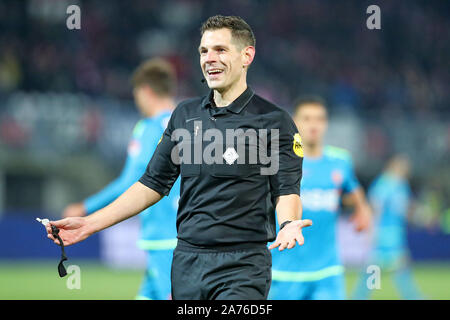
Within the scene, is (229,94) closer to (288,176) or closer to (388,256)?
(288,176)

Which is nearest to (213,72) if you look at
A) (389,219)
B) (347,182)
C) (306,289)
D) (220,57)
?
(220,57)

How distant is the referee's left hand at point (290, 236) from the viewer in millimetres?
3750

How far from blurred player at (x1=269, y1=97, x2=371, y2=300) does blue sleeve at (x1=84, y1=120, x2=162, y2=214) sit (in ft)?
4.49

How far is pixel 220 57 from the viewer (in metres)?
4.19

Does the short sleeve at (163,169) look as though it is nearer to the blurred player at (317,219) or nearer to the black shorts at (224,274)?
the black shorts at (224,274)

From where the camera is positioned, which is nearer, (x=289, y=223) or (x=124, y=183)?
(x=289, y=223)

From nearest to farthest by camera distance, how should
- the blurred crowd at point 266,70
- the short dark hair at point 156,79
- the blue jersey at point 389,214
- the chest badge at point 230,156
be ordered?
the chest badge at point 230,156
the short dark hair at point 156,79
the blue jersey at point 389,214
the blurred crowd at point 266,70

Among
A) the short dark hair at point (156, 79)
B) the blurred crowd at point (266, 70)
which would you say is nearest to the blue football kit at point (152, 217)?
the short dark hair at point (156, 79)

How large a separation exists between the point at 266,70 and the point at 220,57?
1895cm

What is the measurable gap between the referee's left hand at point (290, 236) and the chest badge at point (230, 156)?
1.69 feet

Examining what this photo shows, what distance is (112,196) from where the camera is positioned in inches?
251

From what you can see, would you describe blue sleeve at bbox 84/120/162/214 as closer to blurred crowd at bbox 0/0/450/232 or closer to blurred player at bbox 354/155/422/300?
blurred player at bbox 354/155/422/300

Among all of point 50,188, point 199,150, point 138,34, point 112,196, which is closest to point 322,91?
point 138,34
